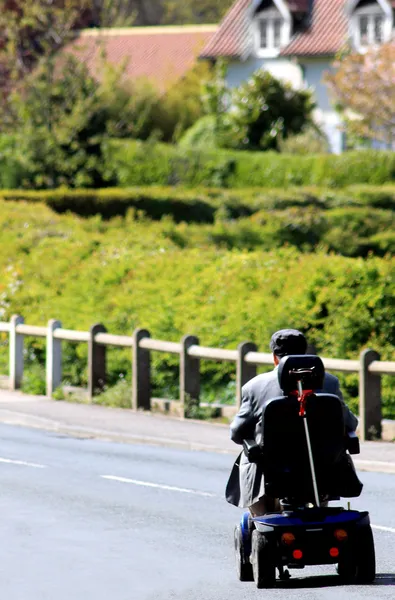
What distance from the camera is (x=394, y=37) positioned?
62.1 metres

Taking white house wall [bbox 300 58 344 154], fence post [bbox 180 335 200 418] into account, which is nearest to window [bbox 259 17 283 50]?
white house wall [bbox 300 58 344 154]

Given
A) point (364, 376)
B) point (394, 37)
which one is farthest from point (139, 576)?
point (394, 37)

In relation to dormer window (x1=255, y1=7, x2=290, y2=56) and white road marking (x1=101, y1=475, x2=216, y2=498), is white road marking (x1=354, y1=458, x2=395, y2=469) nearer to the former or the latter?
white road marking (x1=101, y1=475, x2=216, y2=498)

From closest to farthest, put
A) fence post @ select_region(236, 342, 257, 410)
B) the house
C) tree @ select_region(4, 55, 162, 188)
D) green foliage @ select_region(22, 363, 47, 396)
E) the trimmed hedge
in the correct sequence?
fence post @ select_region(236, 342, 257, 410)
green foliage @ select_region(22, 363, 47, 396)
the trimmed hedge
tree @ select_region(4, 55, 162, 188)
the house

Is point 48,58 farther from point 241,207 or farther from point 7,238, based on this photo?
point 7,238

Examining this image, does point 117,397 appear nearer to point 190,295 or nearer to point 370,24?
point 190,295

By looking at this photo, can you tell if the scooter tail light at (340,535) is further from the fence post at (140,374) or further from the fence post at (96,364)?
the fence post at (96,364)

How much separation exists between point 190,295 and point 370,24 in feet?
166

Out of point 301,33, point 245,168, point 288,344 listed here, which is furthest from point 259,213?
point 301,33

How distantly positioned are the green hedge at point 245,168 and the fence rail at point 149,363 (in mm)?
32561

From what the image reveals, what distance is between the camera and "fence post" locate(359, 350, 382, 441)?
15070mm

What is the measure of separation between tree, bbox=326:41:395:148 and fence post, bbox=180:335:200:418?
41537 millimetres

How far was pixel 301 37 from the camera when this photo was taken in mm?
69938

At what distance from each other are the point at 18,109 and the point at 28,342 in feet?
79.9
